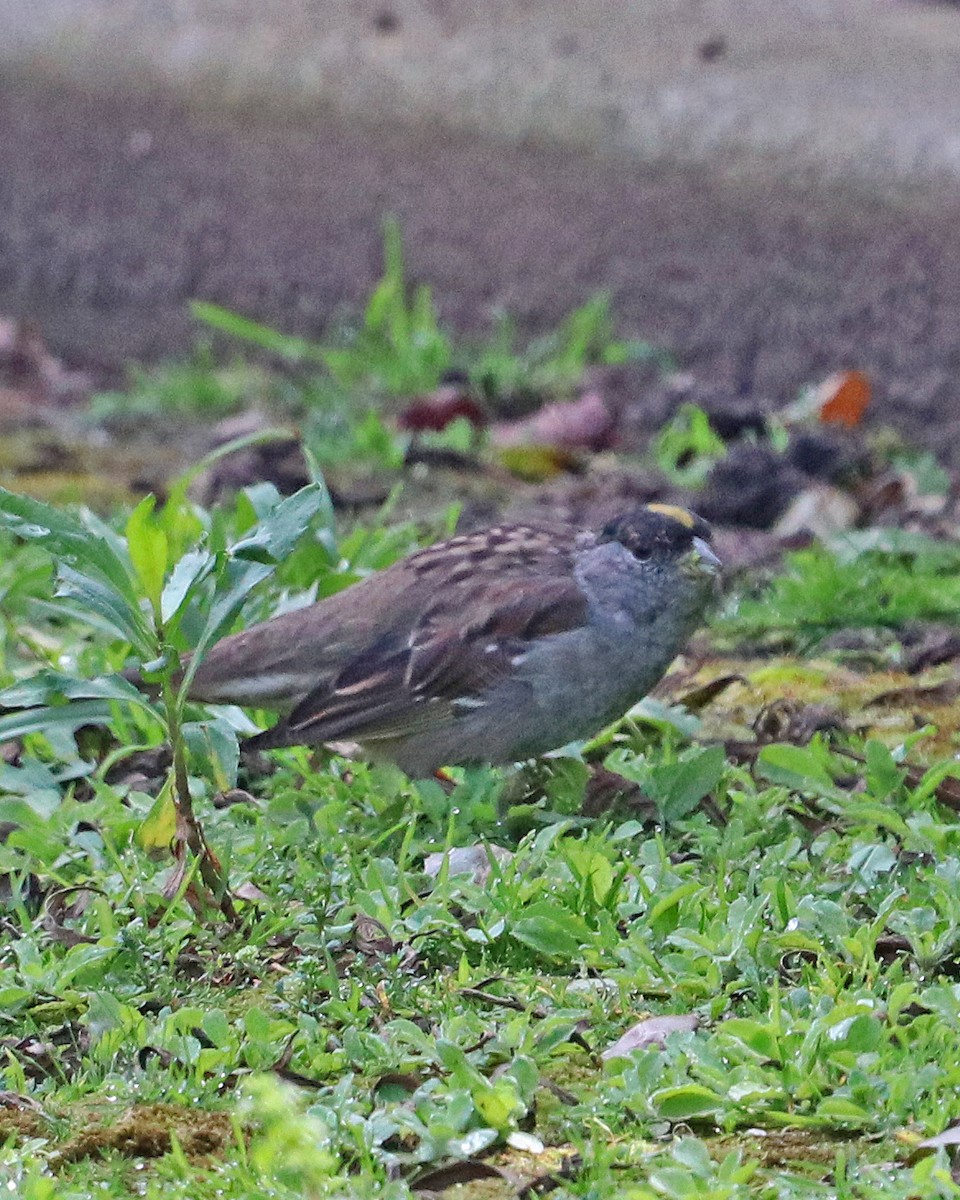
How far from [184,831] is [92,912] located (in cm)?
26

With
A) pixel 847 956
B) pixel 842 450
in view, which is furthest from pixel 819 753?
pixel 842 450

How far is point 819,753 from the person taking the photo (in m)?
4.75

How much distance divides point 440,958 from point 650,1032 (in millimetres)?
536

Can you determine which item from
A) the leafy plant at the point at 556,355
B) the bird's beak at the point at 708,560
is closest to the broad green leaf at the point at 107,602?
the bird's beak at the point at 708,560

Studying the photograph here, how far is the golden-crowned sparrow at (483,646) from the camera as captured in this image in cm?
470

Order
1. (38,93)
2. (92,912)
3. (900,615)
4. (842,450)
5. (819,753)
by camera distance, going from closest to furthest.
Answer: (92,912)
(819,753)
(900,615)
(842,450)
(38,93)

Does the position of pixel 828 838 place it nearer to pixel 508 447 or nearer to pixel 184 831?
pixel 184 831

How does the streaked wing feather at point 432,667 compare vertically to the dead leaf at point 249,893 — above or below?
above

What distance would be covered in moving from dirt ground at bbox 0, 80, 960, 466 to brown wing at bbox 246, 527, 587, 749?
2.86m

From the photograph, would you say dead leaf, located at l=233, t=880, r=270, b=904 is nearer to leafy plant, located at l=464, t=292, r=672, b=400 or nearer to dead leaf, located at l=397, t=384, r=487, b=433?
dead leaf, located at l=397, t=384, r=487, b=433

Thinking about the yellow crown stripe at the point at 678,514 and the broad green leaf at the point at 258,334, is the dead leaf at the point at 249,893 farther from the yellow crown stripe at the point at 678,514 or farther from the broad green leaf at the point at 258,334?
the broad green leaf at the point at 258,334

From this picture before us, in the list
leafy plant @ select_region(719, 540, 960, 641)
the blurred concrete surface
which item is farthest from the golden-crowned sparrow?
the blurred concrete surface

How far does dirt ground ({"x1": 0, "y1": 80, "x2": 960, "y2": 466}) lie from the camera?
7.88 meters

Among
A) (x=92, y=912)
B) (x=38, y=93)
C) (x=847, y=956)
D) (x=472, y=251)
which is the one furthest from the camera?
(x=38, y=93)
